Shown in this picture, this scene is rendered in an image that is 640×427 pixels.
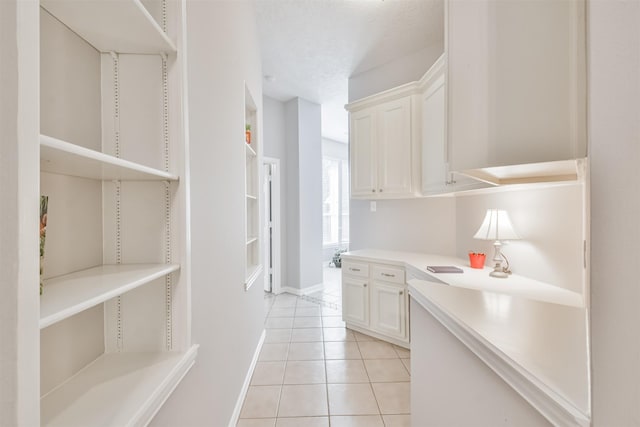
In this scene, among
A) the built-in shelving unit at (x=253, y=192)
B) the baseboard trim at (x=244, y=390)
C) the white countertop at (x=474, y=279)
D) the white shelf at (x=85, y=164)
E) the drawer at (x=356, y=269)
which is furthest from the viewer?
the drawer at (x=356, y=269)

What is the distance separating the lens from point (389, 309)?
9.06ft

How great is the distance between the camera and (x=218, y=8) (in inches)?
61.9

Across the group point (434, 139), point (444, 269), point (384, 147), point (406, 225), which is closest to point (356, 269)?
point (406, 225)

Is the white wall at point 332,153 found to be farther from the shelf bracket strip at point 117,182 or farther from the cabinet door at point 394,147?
the shelf bracket strip at point 117,182

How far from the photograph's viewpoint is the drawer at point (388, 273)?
8.71 feet

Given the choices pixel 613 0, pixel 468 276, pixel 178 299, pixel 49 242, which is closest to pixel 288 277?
pixel 468 276

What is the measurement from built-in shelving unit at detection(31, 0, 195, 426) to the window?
596 cm

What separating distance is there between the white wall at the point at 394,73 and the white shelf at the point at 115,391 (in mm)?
3375

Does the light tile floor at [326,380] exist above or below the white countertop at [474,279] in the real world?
below

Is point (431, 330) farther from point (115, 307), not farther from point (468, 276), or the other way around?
point (115, 307)

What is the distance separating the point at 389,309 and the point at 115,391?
2400 millimetres

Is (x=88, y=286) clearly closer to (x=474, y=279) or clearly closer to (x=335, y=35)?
(x=474, y=279)

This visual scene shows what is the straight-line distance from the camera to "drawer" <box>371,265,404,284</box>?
8.71 feet

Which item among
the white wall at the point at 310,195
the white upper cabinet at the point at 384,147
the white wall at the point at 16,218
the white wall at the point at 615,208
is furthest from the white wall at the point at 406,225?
the white wall at the point at 16,218
